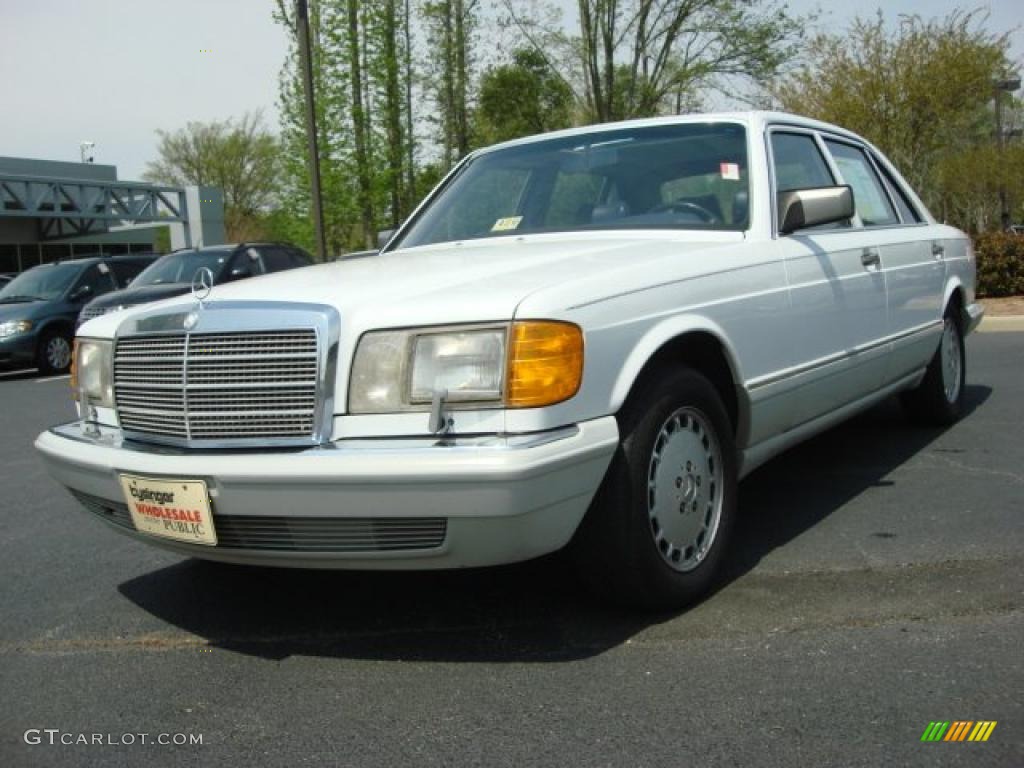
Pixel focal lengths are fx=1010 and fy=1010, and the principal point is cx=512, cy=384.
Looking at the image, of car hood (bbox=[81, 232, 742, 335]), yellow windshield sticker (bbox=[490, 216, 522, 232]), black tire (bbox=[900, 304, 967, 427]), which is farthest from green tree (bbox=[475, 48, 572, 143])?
car hood (bbox=[81, 232, 742, 335])

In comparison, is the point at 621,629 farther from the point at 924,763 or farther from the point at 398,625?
the point at 924,763

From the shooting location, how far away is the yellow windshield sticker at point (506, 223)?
417 centimetres

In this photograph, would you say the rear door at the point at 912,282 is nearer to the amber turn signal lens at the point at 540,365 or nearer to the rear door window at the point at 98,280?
the amber turn signal lens at the point at 540,365

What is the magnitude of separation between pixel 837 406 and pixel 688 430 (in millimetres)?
1364

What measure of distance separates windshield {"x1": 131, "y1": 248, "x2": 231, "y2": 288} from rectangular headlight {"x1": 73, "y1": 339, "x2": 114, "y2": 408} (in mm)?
9275

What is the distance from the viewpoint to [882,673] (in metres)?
2.64

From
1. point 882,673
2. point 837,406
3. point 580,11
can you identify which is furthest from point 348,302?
point 580,11

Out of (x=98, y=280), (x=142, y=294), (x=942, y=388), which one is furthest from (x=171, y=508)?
(x=98, y=280)

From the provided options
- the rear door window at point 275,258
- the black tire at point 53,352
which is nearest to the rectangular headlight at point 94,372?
the rear door window at point 275,258

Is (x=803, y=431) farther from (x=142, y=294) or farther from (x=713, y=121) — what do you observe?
(x=142, y=294)

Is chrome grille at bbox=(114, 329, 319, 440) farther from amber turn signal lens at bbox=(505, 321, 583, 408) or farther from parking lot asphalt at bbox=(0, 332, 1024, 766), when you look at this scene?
parking lot asphalt at bbox=(0, 332, 1024, 766)

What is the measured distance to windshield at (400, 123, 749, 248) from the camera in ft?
12.7

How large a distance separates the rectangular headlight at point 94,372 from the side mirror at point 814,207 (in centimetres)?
245

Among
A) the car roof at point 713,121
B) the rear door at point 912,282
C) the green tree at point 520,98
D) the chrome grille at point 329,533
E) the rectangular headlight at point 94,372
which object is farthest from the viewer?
the green tree at point 520,98
